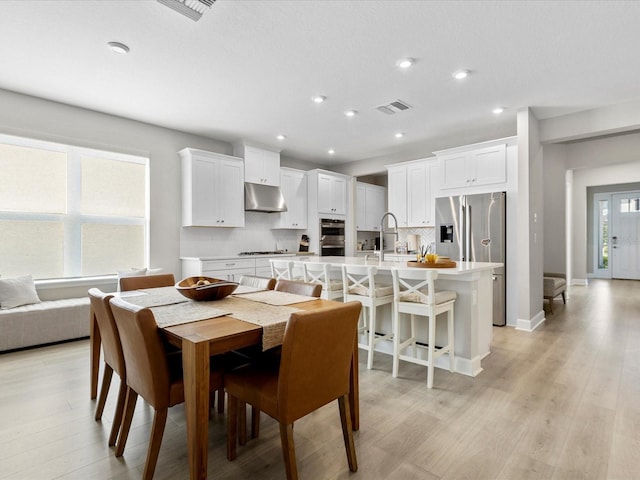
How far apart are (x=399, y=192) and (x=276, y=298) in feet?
14.2

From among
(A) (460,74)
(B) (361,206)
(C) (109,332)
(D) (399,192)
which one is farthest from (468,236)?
(C) (109,332)

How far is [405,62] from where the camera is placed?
3.05 metres

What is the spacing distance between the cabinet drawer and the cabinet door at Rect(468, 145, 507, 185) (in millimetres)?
3535

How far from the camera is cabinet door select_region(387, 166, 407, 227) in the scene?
6.01 meters

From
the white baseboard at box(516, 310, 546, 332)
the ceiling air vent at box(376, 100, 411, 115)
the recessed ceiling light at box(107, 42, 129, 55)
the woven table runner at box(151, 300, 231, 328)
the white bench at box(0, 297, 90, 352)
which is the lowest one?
the white baseboard at box(516, 310, 546, 332)

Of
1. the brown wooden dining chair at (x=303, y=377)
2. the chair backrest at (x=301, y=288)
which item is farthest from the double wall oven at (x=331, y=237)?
the brown wooden dining chair at (x=303, y=377)

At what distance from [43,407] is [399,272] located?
2.76m

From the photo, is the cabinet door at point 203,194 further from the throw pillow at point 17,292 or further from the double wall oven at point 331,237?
→ the double wall oven at point 331,237

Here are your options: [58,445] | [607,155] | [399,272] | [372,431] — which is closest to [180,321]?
[58,445]

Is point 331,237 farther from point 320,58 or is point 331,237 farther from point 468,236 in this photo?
point 320,58

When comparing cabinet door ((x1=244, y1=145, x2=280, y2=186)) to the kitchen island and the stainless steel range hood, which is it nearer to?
the stainless steel range hood

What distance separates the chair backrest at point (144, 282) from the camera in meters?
2.84

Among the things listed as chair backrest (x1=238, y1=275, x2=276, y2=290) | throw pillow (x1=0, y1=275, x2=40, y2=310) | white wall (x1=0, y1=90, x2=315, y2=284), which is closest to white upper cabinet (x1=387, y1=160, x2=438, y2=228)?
white wall (x1=0, y1=90, x2=315, y2=284)

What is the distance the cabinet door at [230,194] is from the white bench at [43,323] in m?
2.10
